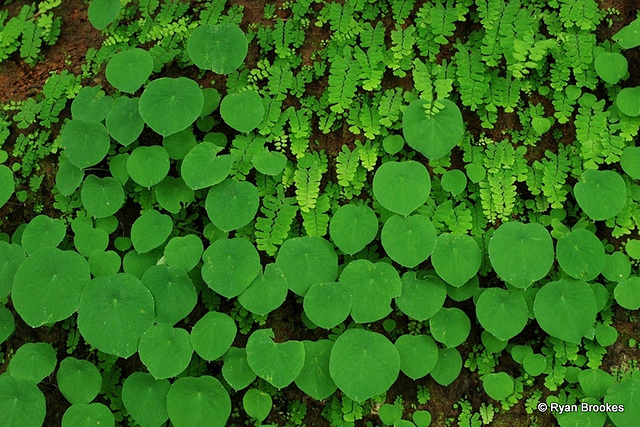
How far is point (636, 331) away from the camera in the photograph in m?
2.51

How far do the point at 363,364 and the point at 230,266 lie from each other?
0.67m

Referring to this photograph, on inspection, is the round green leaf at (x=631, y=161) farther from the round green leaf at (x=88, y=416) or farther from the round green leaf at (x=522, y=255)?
the round green leaf at (x=88, y=416)

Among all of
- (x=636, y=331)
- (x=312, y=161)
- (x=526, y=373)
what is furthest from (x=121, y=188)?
(x=636, y=331)

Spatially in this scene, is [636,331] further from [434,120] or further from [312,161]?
[312,161]

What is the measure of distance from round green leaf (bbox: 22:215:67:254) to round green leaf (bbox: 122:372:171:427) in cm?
72

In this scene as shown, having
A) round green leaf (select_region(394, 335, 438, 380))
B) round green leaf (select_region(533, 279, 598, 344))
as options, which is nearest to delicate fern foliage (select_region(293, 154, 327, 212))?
round green leaf (select_region(394, 335, 438, 380))

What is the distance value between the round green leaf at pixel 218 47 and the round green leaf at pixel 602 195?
155cm

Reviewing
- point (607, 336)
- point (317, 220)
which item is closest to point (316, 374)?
point (317, 220)

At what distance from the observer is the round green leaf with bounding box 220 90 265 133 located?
254 cm

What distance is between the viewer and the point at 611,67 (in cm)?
249

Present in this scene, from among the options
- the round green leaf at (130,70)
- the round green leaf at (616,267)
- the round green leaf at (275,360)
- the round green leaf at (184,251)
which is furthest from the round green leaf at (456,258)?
the round green leaf at (130,70)

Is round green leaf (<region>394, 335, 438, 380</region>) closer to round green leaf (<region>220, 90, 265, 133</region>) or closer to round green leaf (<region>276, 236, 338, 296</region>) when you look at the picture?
round green leaf (<region>276, 236, 338, 296</region>)

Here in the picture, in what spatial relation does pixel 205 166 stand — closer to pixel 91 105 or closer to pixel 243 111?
pixel 243 111

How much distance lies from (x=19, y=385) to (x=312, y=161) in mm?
1559
